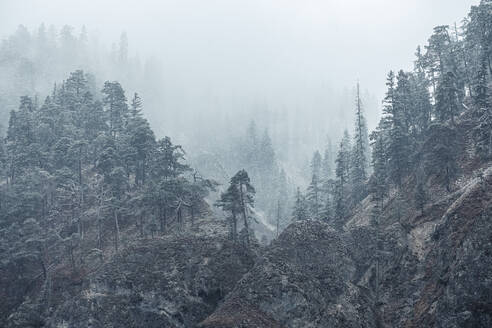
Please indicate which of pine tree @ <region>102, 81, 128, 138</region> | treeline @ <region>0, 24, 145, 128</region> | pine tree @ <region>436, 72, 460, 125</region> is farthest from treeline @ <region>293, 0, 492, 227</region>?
treeline @ <region>0, 24, 145, 128</region>

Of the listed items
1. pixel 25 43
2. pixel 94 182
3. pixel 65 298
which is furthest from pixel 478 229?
pixel 25 43

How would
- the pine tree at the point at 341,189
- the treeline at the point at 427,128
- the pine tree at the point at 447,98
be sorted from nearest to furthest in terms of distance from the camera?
the treeline at the point at 427,128
the pine tree at the point at 447,98
the pine tree at the point at 341,189

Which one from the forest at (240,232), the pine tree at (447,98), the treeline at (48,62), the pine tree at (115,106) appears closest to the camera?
the forest at (240,232)

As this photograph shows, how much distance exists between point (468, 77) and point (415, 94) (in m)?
9.00

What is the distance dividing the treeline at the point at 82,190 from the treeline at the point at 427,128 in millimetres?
21947

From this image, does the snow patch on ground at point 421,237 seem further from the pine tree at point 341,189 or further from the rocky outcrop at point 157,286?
the rocky outcrop at point 157,286

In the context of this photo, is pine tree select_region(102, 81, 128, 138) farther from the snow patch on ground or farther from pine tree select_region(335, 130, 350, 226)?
the snow patch on ground

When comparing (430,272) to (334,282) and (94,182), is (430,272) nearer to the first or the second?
(334,282)

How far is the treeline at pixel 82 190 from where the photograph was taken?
169ft

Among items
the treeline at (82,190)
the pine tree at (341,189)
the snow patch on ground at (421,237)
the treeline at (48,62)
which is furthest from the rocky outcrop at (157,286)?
the treeline at (48,62)

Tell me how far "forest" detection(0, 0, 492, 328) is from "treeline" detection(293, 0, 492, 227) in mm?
287

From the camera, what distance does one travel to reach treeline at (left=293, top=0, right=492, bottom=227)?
163ft

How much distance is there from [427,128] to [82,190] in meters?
50.1

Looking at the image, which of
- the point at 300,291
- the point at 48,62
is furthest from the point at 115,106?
the point at 48,62
